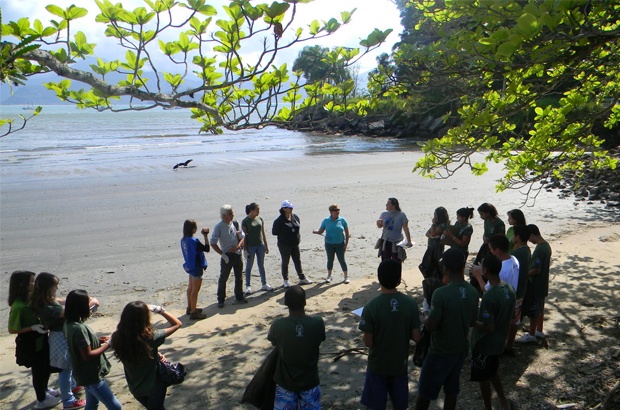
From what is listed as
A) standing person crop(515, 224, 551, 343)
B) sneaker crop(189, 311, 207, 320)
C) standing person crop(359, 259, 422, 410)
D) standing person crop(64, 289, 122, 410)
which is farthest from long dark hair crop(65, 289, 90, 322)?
standing person crop(515, 224, 551, 343)

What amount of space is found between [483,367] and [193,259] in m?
4.82

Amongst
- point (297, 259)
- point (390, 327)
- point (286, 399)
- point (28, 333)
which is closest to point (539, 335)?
point (390, 327)

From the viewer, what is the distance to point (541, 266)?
602 cm

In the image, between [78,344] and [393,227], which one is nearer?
[78,344]

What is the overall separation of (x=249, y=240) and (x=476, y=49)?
18.1 feet

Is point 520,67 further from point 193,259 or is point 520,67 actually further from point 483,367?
point 193,259

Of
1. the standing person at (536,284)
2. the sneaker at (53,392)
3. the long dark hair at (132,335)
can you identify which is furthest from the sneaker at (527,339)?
the sneaker at (53,392)

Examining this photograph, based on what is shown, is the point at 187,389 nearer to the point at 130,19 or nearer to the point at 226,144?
the point at 130,19

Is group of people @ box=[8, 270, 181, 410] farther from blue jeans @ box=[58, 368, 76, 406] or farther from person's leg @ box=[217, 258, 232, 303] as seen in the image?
person's leg @ box=[217, 258, 232, 303]

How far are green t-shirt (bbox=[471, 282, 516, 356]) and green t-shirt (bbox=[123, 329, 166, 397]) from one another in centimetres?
273

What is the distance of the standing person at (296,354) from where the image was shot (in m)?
4.16

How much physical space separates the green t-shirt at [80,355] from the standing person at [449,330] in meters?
2.80

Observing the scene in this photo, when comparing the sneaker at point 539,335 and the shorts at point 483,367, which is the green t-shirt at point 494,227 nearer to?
the sneaker at point 539,335

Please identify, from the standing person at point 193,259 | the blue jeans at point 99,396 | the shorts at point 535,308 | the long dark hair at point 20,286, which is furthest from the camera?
the standing person at point 193,259
